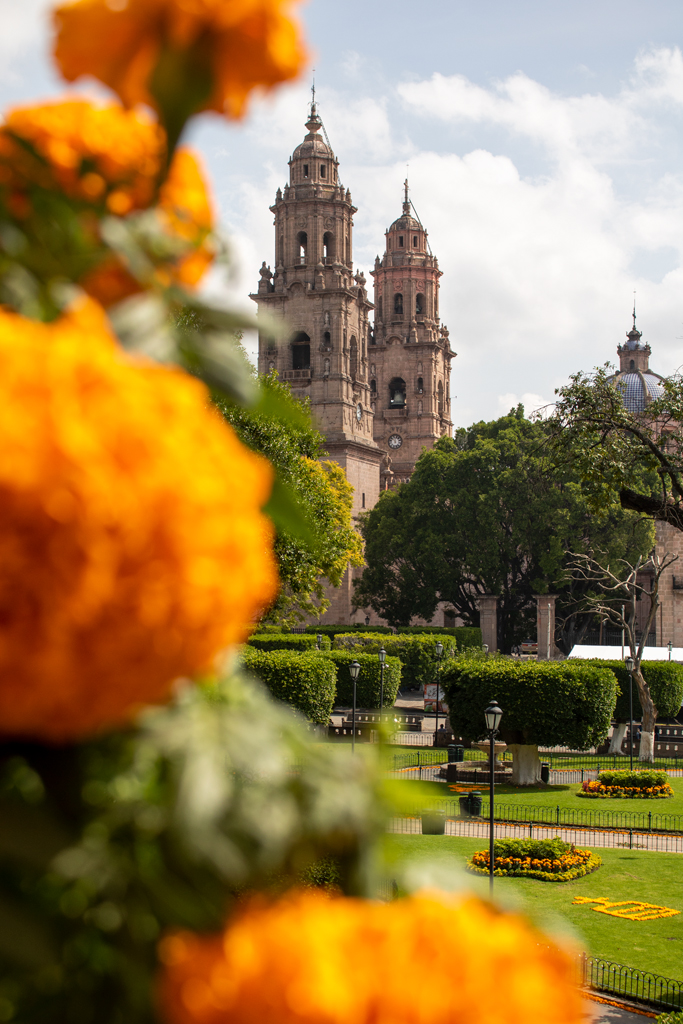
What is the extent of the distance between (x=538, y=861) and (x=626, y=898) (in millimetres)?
2139

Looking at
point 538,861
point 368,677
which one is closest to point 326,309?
point 368,677

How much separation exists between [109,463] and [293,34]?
50cm

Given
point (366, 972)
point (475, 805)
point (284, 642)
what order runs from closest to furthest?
1. point (366, 972)
2. point (475, 805)
3. point (284, 642)

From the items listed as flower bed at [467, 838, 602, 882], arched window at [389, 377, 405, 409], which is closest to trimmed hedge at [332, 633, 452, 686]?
flower bed at [467, 838, 602, 882]

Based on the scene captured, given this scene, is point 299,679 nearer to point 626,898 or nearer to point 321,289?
point 626,898

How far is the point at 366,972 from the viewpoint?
0.78m

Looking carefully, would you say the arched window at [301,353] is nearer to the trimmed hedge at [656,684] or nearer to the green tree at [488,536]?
the green tree at [488,536]

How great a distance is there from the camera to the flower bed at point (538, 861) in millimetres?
19141

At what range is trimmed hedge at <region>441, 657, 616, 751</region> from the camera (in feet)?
89.1

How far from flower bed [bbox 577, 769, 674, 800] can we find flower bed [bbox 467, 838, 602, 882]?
7942 mm

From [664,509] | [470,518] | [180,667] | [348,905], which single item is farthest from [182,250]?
[470,518]

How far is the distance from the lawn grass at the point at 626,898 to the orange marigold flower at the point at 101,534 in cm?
1126

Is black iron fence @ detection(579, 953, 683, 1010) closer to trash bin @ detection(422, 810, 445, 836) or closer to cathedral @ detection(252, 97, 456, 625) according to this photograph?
trash bin @ detection(422, 810, 445, 836)

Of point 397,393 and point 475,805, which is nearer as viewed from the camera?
point 475,805
